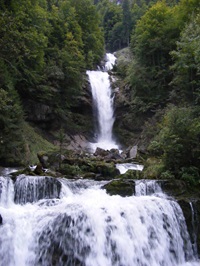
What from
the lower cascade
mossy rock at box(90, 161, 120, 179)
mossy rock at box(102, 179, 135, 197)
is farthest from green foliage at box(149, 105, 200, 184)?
mossy rock at box(90, 161, 120, 179)

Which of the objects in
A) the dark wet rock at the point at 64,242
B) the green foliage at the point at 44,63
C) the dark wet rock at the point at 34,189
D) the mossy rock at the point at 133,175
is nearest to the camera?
the dark wet rock at the point at 64,242

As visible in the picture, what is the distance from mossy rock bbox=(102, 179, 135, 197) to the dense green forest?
1775 mm

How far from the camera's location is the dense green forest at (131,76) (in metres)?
12.8

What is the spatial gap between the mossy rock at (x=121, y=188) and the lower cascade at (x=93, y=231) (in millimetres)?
424

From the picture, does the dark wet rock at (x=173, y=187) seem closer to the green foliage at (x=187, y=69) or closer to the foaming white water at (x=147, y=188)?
the foaming white water at (x=147, y=188)

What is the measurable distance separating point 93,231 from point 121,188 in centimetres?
278

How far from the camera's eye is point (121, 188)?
1134 cm

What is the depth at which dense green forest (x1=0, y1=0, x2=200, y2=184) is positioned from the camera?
42.0 ft

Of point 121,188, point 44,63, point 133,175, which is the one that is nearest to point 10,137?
point 133,175

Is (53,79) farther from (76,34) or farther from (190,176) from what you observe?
(190,176)

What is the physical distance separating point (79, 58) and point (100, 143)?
902 centimetres

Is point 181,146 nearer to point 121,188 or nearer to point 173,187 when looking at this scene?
point 173,187

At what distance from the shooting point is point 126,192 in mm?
11203

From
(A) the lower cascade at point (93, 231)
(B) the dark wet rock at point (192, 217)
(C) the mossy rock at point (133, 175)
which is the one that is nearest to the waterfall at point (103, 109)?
(C) the mossy rock at point (133, 175)
